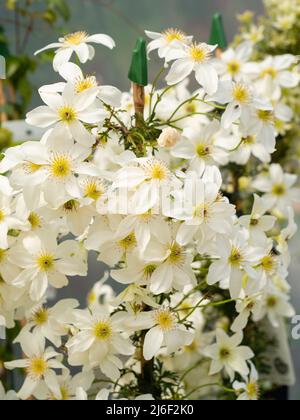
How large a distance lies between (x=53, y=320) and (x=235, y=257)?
226 mm

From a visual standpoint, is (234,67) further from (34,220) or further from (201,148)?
(34,220)

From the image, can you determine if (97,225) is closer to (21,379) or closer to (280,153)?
(280,153)

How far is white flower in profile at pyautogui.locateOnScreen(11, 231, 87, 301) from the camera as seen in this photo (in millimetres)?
770

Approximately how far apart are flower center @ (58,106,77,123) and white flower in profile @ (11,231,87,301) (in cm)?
13

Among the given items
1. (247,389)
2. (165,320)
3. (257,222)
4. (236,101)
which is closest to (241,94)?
(236,101)

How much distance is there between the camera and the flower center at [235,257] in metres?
0.78

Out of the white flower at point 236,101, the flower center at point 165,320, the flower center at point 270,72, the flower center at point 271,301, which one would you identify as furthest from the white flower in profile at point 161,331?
the flower center at point 270,72

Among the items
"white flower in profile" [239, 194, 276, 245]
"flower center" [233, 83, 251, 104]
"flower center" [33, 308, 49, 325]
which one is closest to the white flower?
"flower center" [233, 83, 251, 104]

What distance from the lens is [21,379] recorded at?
187 centimetres

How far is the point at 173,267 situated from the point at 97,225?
0.30ft

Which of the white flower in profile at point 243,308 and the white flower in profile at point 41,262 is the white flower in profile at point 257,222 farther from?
the white flower in profile at point 41,262

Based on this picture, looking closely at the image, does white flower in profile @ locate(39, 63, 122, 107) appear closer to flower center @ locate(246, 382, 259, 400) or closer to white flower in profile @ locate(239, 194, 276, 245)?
white flower in profile @ locate(239, 194, 276, 245)

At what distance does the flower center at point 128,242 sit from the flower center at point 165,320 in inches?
3.2
